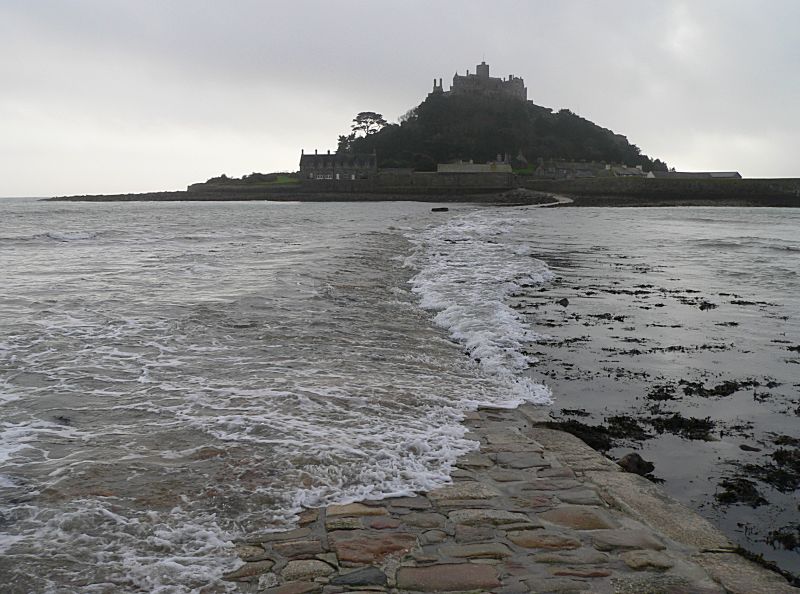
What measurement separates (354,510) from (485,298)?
25.9ft

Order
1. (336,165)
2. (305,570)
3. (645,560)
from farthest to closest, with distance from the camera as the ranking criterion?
(336,165) → (645,560) → (305,570)

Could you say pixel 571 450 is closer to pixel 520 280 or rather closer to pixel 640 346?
pixel 640 346

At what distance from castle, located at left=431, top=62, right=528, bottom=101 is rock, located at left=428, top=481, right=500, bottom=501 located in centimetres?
12274

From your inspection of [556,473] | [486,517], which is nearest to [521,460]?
[556,473]

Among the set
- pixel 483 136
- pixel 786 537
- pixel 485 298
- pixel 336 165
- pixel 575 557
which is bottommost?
pixel 786 537

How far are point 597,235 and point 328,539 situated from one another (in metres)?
27.0

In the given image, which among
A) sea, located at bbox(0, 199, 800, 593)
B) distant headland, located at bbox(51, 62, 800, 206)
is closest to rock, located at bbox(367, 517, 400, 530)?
sea, located at bbox(0, 199, 800, 593)

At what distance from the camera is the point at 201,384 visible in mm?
6133

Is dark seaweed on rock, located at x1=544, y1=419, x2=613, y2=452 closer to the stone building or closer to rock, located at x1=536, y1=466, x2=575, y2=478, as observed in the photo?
rock, located at x1=536, y1=466, x2=575, y2=478

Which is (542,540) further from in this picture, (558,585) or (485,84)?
(485,84)

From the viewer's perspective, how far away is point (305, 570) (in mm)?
3125

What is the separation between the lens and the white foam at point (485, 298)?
7.18 m

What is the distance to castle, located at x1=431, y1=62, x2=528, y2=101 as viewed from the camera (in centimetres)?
12225

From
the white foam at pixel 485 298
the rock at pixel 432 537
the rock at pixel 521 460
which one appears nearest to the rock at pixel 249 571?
the rock at pixel 432 537
